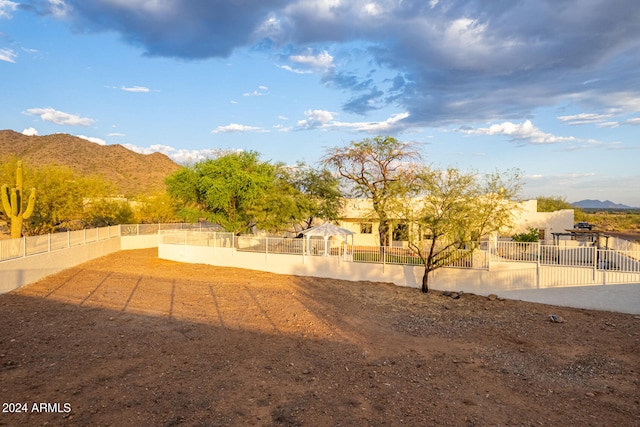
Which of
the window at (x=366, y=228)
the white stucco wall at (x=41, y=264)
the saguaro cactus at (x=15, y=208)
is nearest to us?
the white stucco wall at (x=41, y=264)

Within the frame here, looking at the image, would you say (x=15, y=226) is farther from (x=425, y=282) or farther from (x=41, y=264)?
(x=425, y=282)

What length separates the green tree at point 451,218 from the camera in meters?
17.4

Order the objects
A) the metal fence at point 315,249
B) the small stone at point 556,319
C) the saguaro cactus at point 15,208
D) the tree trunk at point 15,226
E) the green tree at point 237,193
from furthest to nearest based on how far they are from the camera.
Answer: the green tree at point 237,193 → the tree trunk at point 15,226 → the saguaro cactus at point 15,208 → the metal fence at point 315,249 → the small stone at point 556,319

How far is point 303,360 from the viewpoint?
9453mm

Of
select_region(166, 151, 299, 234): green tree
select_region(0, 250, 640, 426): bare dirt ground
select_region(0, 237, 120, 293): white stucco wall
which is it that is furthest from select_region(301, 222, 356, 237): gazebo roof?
select_region(0, 237, 120, 293): white stucco wall

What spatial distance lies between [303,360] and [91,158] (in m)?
68.6

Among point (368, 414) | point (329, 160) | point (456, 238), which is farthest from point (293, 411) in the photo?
point (329, 160)

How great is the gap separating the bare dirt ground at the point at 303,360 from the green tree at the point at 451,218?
217 centimetres

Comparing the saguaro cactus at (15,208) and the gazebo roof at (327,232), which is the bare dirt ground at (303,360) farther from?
the saguaro cactus at (15,208)

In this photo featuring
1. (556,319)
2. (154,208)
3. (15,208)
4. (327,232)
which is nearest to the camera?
(556,319)

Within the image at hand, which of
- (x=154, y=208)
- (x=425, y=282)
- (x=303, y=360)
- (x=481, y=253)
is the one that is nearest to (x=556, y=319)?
(x=481, y=253)

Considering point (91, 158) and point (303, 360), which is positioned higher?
point (91, 158)

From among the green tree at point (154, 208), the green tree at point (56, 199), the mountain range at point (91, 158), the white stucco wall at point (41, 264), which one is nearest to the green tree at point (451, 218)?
the white stucco wall at point (41, 264)

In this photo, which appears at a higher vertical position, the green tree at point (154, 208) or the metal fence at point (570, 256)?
the green tree at point (154, 208)
